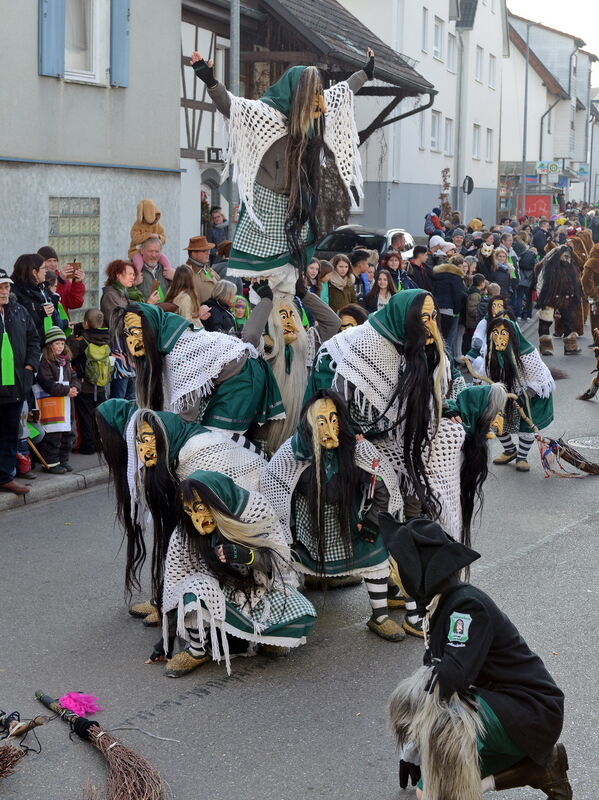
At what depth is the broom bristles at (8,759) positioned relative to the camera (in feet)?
16.0

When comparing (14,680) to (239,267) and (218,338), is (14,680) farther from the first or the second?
(239,267)

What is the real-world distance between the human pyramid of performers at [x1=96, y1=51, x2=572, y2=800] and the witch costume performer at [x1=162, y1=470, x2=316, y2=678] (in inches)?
0.4

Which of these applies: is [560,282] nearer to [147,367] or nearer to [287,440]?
[287,440]

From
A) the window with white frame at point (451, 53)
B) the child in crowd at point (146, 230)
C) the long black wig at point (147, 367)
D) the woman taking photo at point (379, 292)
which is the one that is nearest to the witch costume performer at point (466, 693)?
Result: the long black wig at point (147, 367)

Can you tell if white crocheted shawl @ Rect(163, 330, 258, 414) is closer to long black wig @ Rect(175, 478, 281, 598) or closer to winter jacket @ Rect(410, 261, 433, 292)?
long black wig @ Rect(175, 478, 281, 598)

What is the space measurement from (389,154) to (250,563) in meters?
27.7

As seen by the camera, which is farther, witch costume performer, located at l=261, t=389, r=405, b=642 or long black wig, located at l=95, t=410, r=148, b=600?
long black wig, located at l=95, t=410, r=148, b=600

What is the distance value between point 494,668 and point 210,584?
2088 millimetres

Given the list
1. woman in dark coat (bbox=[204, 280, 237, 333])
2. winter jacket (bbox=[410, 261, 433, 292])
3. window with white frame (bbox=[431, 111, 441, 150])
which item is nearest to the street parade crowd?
woman in dark coat (bbox=[204, 280, 237, 333])

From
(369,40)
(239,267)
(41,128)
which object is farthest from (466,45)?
(239,267)

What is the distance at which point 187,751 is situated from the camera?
5215 mm

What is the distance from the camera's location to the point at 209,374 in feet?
22.0

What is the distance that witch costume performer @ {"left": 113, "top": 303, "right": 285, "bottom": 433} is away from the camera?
21.9 feet

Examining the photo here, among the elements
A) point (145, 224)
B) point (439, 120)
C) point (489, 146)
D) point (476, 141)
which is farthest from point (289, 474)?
point (489, 146)
